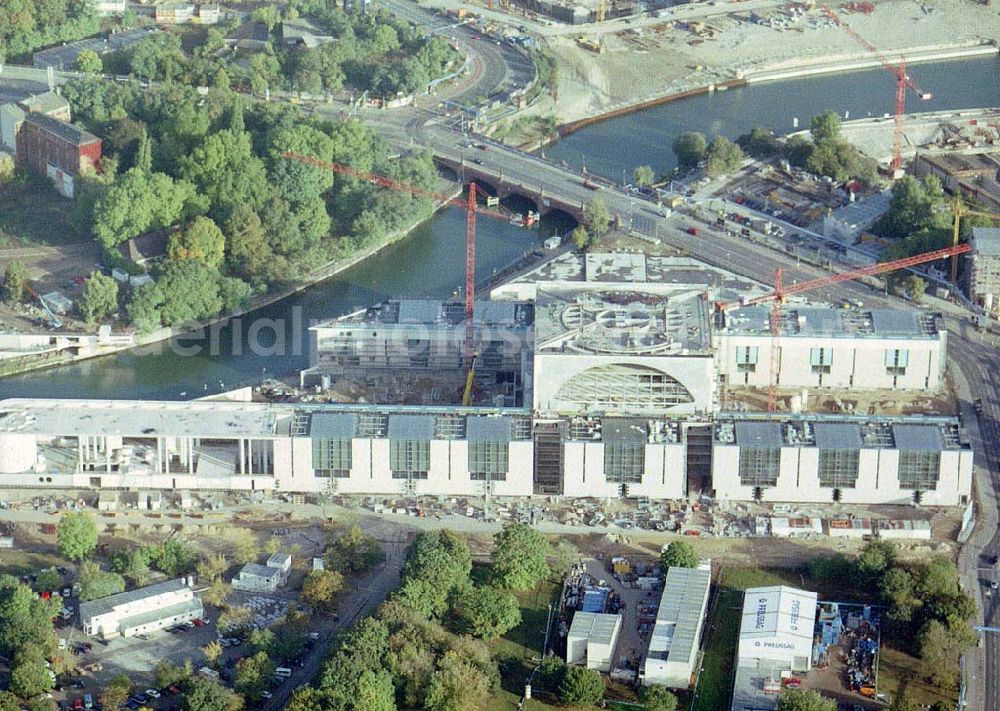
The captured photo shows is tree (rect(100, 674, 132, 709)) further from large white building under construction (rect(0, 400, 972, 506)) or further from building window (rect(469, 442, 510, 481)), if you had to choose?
building window (rect(469, 442, 510, 481))

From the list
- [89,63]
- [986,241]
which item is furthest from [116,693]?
[89,63]

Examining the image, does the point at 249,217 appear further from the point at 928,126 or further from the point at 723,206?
the point at 928,126

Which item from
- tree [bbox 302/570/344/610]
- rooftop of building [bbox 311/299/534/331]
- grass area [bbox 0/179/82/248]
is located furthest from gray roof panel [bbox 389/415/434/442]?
grass area [bbox 0/179/82/248]

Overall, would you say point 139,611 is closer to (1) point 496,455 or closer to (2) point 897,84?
(1) point 496,455

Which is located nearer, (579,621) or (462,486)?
(579,621)

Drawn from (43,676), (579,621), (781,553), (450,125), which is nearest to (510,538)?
(579,621)

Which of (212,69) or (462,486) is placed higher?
(212,69)
